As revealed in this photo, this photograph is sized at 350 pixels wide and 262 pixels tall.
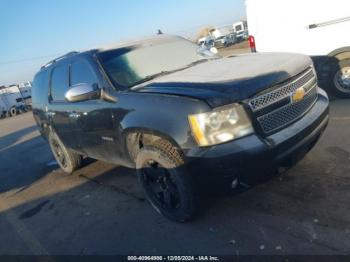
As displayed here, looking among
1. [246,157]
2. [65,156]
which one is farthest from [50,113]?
[246,157]

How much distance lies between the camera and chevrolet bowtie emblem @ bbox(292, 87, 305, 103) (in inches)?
138

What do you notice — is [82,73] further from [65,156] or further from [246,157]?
[246,157]

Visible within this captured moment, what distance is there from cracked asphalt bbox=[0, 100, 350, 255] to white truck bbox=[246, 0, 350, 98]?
1.42 meters

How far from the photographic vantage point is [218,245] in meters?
3.31

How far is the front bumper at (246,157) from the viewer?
3.04m

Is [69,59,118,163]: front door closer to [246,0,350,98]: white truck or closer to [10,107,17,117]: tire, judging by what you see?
[246,0,350,98]: white truck

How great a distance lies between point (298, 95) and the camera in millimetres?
3553

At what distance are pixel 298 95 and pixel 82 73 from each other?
2689 mm

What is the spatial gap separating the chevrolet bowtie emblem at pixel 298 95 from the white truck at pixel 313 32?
3681 millimetres

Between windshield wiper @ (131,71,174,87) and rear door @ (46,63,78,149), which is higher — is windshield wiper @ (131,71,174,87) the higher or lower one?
the higher one

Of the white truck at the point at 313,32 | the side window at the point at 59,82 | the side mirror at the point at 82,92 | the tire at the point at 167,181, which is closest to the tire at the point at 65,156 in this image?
the side window at the point at 59,82

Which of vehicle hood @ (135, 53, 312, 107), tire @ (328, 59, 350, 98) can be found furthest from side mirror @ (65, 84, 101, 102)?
tire @ (328, 59, 350, 98)

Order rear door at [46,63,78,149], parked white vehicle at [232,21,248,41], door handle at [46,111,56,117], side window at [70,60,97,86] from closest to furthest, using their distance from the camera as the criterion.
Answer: side window at [70,60,97,86], rear door at [46,63,78,149], door handle at [46,111,56,117], parked white vehicle at [232,21,248,41]

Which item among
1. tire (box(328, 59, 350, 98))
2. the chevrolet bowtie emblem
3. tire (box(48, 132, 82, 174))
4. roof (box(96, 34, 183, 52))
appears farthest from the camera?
tire (box(328, 59, 350, 98))
